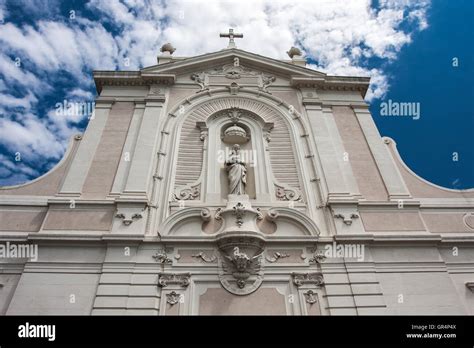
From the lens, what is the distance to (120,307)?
28.3ft

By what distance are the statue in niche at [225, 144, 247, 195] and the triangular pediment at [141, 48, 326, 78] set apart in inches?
221

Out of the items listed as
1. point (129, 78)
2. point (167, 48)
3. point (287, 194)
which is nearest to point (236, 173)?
point (287, 194)

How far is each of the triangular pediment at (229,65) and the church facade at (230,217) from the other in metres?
0.81

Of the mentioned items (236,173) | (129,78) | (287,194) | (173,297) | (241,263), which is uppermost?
(129,78)

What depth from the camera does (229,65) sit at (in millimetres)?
16312

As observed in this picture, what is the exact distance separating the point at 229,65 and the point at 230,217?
8588 mm

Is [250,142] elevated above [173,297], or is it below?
above

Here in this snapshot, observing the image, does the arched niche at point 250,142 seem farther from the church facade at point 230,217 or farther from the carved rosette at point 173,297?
the carved rosette at point 173,297

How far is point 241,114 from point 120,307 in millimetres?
8417

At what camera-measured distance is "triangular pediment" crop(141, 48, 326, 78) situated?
15453 millimetres

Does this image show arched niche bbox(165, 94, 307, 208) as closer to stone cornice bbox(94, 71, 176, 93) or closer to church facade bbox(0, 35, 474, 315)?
church facade bbox(0, 35, 474, 315)

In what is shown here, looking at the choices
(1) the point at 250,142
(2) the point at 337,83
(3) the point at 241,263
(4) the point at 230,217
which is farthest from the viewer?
(2) the point at 337,83

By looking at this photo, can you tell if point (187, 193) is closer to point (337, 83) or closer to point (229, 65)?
point (229, 65)

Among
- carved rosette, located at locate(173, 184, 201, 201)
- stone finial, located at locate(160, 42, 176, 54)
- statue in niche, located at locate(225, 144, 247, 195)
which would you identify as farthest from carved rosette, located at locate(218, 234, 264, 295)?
stone finial, located at locate(160, 42, 176, 54)
